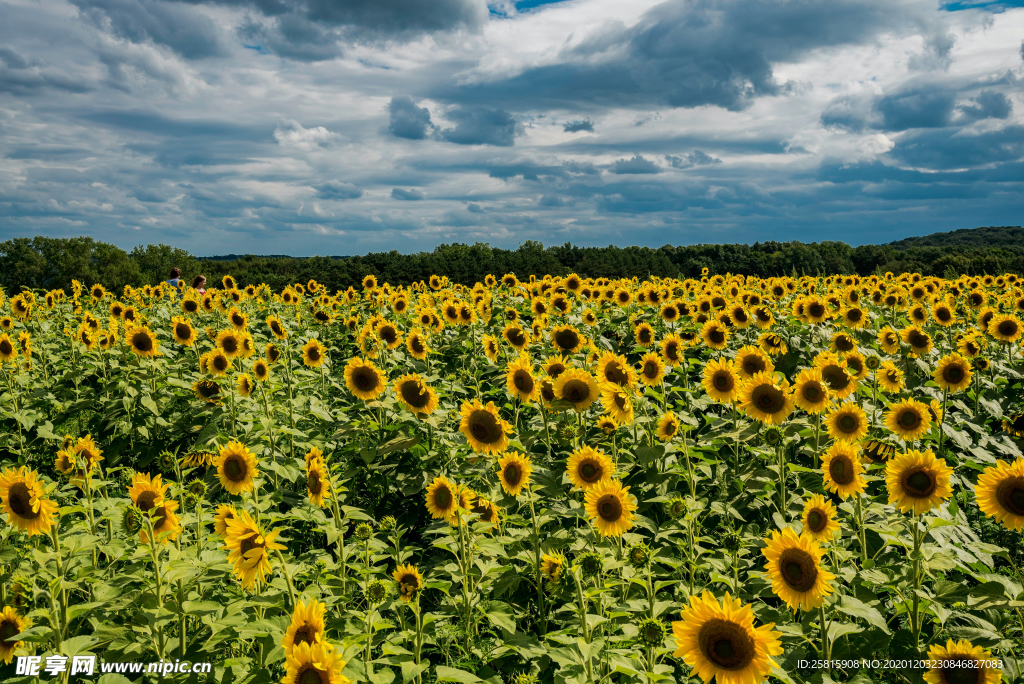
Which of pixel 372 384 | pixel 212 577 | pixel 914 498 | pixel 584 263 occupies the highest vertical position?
pixel 584 263

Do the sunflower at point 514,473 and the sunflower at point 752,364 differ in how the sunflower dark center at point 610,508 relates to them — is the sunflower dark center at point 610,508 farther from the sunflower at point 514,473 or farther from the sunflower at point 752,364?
the sunflower at point 752,364

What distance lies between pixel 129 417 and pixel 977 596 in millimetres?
8899

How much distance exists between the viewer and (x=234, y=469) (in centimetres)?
396

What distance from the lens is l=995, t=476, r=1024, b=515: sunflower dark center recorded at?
11.6ft

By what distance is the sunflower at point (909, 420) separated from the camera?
4.77 metres

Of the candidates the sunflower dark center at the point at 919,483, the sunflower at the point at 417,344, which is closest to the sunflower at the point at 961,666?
the sunflower dark center at the point at 919,483

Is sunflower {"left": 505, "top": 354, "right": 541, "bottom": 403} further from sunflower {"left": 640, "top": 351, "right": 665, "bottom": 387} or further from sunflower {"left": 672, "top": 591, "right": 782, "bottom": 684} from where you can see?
sunflower {"left": 672, "top": 591, "right": 782, "bottom": 684}

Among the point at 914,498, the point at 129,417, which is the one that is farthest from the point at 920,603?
the point at 129,417

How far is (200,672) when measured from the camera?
10.1 ft

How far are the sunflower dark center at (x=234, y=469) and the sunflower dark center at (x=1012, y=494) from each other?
495 cm

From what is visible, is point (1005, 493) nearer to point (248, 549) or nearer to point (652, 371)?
point (652, 371)

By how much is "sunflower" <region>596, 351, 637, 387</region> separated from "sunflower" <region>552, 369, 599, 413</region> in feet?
0.83

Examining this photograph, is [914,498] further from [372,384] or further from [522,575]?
[372,384]

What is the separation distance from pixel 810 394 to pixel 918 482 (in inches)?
53.0
